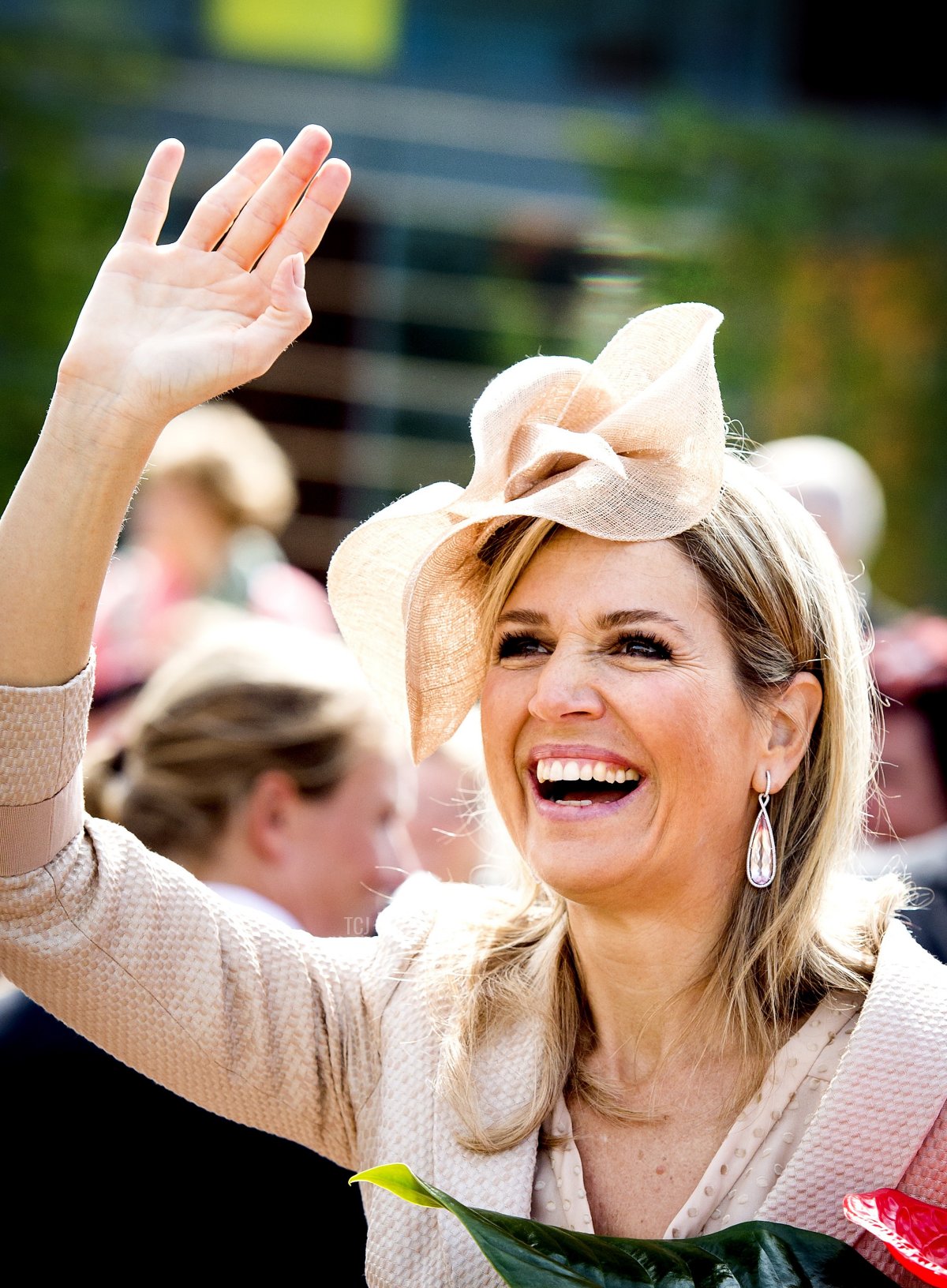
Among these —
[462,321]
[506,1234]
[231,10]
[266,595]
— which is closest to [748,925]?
[506,1234]

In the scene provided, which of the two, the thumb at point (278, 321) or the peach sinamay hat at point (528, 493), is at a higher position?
the thumb at point (278, 321)

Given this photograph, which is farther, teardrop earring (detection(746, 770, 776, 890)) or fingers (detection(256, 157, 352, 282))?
teardrop earring (detection(746, 770, 776, 890))

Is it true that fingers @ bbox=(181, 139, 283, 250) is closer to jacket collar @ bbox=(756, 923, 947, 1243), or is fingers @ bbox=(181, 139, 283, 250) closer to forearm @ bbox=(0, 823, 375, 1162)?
forearm @ bbox=(0, 823, 375, 1162)

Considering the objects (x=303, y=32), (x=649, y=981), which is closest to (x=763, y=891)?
(x=649, y=981)

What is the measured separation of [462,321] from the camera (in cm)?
1213

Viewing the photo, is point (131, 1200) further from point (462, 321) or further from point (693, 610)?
point (462, 321)

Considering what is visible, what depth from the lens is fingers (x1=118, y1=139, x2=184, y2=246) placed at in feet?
6.02

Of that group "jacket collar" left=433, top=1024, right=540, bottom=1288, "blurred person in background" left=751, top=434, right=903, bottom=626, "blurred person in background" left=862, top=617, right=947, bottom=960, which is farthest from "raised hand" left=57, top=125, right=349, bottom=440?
"blurred person in background" left=751, top=434, right=903, bottom=626

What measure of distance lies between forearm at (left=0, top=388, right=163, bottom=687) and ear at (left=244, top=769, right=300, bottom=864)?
3.94 feet

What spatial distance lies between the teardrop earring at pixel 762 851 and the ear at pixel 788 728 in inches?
0.6

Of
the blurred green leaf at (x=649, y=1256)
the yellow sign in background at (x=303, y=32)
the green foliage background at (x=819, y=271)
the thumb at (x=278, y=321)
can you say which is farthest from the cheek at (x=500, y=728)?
the yellow sign in background at (x=303, y=32)

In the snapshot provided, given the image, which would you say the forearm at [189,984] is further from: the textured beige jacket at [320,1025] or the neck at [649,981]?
the neck at [649,981]

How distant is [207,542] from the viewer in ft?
19.6

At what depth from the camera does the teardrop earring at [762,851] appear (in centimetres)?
209
